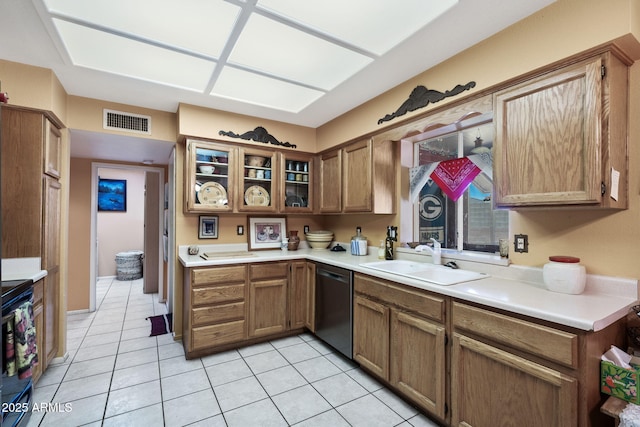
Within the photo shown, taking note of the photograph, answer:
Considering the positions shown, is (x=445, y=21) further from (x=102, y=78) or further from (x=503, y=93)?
(x=102, y=78)

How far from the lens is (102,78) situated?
2.49 m

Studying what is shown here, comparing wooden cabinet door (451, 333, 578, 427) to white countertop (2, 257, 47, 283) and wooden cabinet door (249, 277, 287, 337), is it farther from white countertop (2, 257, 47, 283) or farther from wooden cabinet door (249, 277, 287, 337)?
white countertop (2, 257, 47, 283)

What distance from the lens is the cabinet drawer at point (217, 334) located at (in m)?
2.76

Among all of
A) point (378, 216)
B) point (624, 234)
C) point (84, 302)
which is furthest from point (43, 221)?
point (624, 234)

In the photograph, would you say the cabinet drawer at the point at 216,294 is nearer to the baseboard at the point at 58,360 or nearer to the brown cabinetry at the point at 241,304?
the brown cabinetry at the point at 241,304

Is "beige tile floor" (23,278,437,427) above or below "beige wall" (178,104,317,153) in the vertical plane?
below

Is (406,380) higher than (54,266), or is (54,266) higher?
(54,266)

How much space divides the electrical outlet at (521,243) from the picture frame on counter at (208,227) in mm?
2942

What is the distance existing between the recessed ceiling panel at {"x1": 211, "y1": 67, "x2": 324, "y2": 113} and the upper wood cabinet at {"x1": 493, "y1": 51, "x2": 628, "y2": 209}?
1.73 metres

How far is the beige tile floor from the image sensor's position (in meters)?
1.97

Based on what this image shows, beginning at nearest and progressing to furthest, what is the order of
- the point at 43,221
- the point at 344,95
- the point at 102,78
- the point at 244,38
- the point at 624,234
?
1. the point at 624,234
2. the point at 244,38
3. the point at 43,221
4. the point at 102,78
5. the point at 344,95

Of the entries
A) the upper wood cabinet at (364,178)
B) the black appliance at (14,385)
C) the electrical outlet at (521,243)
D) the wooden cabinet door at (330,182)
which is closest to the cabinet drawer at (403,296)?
the electrical outlet at (521,243)

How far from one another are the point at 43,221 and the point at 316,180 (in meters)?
2.67

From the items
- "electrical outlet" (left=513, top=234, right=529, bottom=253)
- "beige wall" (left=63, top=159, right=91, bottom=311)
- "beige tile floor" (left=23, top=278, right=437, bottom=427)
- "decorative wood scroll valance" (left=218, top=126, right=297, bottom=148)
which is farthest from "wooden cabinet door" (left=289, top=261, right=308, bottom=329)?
"beige wall" (left=63, top=159, right=91, bottom=311)
